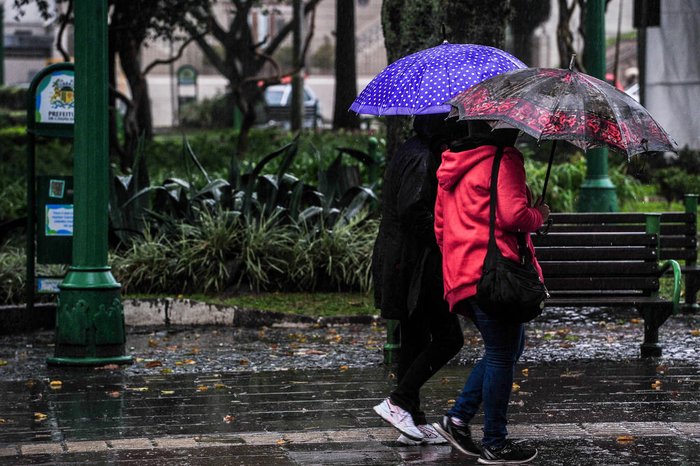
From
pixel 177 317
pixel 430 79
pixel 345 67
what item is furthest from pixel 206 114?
pixel 430 79

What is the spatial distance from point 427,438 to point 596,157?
6.91m

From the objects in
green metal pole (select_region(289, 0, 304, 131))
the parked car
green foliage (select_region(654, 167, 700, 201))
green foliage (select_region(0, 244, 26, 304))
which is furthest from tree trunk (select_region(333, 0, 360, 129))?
green foliage (select_region(0, 244, 26, 304))

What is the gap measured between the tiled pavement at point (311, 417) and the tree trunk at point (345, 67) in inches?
859

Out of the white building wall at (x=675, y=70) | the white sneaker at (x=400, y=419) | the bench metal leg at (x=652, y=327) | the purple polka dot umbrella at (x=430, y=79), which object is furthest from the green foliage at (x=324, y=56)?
the white sneaker at (x=400, y=419)

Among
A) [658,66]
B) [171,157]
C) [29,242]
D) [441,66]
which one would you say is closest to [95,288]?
[29,242]

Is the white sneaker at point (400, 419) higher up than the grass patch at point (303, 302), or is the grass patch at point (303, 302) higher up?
the white sneaker at point (400, 419)

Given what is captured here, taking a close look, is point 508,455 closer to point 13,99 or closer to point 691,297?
point 691,297

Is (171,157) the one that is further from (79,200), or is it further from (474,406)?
(474,406)

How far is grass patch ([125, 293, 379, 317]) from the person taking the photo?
10656mm

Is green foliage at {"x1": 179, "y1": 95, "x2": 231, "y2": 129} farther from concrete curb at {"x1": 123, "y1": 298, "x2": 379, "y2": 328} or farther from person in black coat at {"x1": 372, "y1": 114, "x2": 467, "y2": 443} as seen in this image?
person in black coat at {"x1": 372, "y1": 114, "x2": 467, "y2": 443}

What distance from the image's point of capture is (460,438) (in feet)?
20.0

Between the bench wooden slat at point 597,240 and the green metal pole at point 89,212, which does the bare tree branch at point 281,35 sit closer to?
the green metal pole at point 89,212

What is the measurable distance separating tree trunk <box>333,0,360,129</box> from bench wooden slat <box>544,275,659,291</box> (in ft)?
69.3

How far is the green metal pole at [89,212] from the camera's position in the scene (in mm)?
8516
